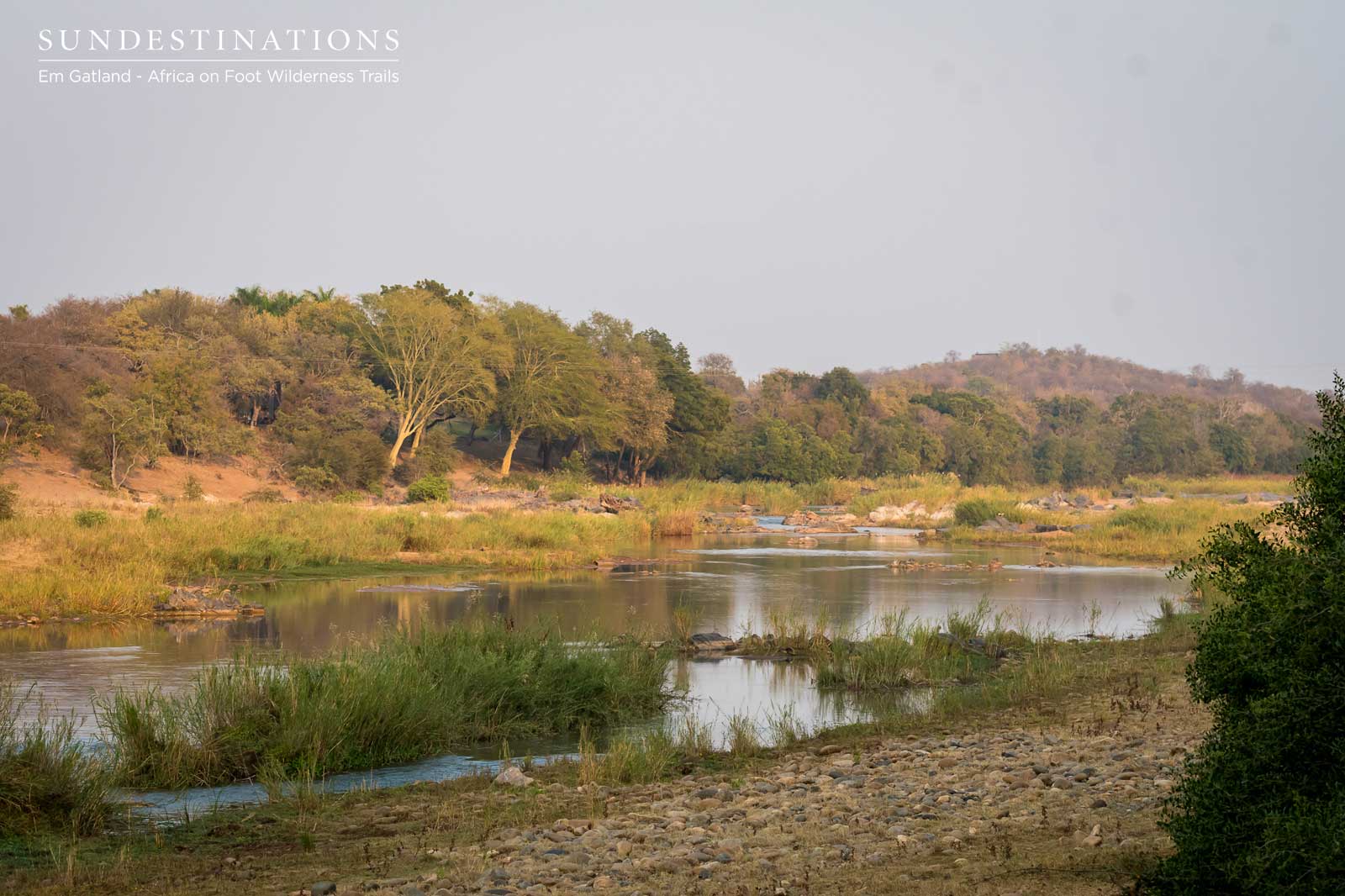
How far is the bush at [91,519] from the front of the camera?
84.6 ft

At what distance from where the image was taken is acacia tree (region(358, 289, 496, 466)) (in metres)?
57.7

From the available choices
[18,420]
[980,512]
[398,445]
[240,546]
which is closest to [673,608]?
[240,546]

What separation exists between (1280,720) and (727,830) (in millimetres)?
3793

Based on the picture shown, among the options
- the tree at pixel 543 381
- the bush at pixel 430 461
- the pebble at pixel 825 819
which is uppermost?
the tree at pixel 543 381

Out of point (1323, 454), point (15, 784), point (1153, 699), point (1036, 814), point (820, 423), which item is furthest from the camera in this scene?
point (820, 423)

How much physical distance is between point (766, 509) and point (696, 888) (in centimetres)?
5716

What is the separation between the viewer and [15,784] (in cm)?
790

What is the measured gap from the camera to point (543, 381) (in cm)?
6384

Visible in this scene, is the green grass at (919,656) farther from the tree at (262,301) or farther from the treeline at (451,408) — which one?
the tree at (262,301)

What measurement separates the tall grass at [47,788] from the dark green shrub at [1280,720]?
6.75m

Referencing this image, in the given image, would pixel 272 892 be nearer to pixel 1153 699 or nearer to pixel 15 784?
pixel 15 784

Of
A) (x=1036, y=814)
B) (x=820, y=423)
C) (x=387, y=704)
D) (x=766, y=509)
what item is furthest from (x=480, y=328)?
(x=1036, y=814)

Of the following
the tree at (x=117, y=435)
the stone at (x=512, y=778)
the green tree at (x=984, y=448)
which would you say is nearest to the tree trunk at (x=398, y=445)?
the tree at (x=117, y=435)

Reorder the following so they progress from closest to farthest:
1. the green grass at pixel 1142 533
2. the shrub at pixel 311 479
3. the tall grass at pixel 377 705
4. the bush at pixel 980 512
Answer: the tall grass at pixel 377 705 → the green grass at pixel 1142 533 → the shrub at pixel 311 479 → the bush at pixel 980 512
